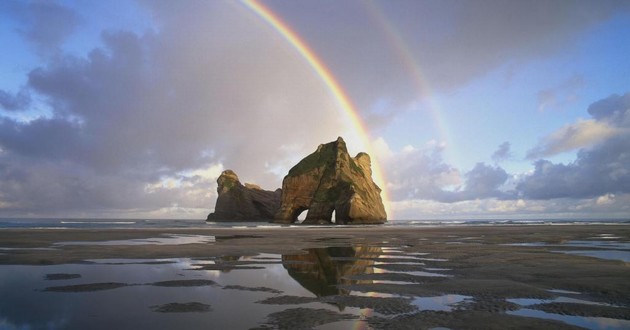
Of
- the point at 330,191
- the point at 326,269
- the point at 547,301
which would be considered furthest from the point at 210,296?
the point at 330,191

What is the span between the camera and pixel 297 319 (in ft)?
33.0

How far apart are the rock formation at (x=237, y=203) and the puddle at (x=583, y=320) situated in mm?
164685

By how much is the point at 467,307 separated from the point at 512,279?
6075 millimetres

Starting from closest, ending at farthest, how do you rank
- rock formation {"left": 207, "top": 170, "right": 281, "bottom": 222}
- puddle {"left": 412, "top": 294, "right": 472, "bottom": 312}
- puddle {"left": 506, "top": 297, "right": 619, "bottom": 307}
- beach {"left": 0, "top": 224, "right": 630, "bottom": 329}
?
1. beach {"left": 0, "top": 224, "right": 630, "bottom": 329}
2. puddle {"left": 412, "top": 294, "right": 472, "bottom": 312}
3. puddle {"left": 506, "top": 297, "right": 619, "bottom": 307}
4. rock formation {"left": 207, "top": 170, "right": 281, "bottom": 222}

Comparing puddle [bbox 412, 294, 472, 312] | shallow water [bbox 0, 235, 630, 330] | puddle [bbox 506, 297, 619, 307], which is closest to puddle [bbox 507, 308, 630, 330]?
shallow water [bbox 0, 235, 630, 330]

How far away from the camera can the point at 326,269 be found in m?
19.4

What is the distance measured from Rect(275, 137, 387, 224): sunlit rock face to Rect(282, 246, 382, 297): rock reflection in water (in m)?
86.9

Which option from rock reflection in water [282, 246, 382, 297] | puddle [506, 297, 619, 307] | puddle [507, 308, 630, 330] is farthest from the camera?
rock reflection in water [282, 246, 382, 297]

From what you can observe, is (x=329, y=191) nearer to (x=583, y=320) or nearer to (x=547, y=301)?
(x=547, y=301)

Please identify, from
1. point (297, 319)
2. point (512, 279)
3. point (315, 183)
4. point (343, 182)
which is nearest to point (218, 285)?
point (297, 319)

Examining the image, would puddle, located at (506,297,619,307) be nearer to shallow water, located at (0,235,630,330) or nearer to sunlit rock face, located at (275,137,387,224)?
shallow water, located at (0,235,630,330)

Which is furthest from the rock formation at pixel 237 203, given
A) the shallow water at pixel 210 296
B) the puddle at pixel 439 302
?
the puddle at pixel 439 302

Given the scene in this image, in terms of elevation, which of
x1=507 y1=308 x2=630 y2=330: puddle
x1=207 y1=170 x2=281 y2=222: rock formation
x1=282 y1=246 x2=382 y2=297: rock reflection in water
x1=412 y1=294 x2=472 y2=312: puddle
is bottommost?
x1=507 y1=308 x2=630 y2=330: puddle

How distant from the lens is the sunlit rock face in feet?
381
